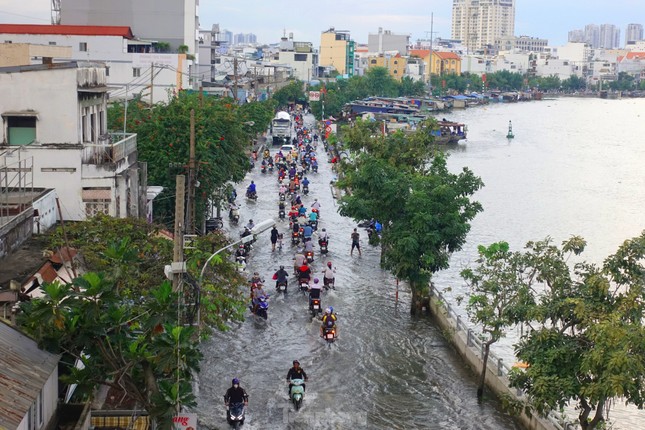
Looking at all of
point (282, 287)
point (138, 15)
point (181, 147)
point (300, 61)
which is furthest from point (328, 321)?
point (300, 61)

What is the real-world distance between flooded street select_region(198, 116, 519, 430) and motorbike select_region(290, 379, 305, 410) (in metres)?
0.15

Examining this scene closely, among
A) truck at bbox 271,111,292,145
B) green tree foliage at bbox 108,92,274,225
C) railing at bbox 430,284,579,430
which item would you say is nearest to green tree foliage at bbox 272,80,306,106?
truck at bbox 271,111,292,145

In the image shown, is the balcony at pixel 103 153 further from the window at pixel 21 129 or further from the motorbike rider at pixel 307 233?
the motorbike rider at pixel 307 233

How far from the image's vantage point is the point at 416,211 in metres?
24.8

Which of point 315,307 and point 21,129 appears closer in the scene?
point 21,129

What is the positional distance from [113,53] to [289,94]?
178 ft

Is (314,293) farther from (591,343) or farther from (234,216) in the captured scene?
(234,216)

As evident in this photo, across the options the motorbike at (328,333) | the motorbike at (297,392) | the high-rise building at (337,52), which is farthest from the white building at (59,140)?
Result: the high-rise building at (337,52)

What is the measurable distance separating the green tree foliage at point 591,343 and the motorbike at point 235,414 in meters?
4.75

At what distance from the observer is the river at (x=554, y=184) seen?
133ft

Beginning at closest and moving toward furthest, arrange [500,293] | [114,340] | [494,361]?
[114,340] → [500,293] → [494,361]

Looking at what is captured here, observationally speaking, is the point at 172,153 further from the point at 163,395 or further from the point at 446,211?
the point at 163,395

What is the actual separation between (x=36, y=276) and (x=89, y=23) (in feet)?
181

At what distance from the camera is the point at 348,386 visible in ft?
66.1
